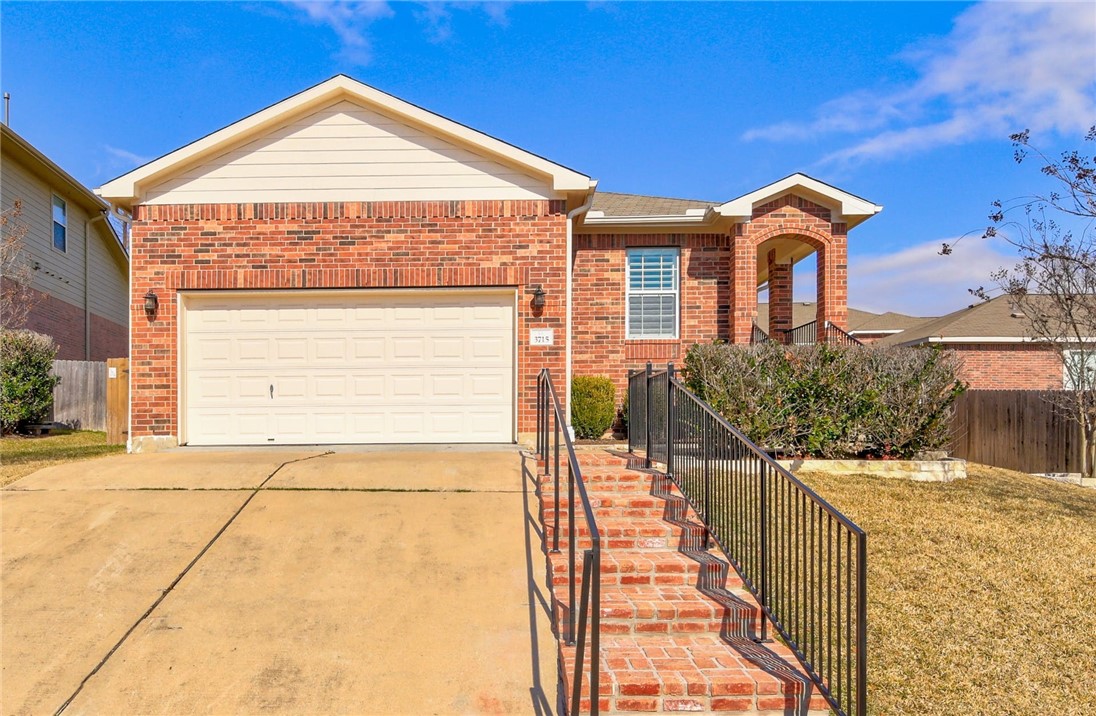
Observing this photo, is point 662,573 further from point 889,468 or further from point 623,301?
point 623,301

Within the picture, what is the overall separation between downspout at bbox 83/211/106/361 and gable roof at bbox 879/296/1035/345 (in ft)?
70.6

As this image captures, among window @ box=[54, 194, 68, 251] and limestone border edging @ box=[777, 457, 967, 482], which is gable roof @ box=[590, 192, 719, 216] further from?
window @ box=[54, 194, 68, 251]

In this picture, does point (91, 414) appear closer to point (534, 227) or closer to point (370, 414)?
point (370, 414)

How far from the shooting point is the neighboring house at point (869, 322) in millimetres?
Result: 27453

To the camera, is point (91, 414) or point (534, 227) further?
point (91, 414)

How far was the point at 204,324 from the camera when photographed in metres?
9.03

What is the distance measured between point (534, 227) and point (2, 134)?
12.6 m

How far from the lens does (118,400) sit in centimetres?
1012

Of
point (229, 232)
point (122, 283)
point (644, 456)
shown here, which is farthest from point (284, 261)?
point (122, 283)

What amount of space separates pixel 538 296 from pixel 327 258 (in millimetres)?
2832

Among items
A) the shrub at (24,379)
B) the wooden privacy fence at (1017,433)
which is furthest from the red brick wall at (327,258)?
the wooden privacy fence at (1017,433)

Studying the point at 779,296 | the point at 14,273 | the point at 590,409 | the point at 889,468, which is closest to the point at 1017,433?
the point at 779,296

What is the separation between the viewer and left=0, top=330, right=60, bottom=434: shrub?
12.3 meters

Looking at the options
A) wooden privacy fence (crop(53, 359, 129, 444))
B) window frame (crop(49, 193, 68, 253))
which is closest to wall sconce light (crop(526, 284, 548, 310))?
wooden privacy fence (crop(53, 359, 129, 444))
